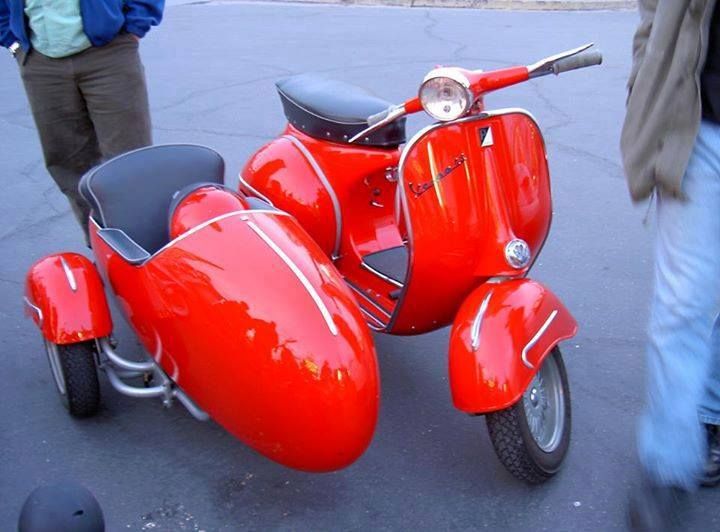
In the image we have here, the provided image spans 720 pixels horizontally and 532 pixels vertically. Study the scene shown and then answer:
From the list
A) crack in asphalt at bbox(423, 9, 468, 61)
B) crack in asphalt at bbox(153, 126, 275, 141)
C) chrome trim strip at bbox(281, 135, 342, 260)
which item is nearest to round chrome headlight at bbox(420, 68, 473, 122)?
chrome trim strip at bbox(281, 135, 342, 260)

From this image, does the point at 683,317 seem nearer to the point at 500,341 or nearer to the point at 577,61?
the point at 500,341

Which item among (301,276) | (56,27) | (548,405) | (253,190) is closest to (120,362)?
(301,276)

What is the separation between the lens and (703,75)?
2.16 meters

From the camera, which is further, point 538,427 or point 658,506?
point 538,427

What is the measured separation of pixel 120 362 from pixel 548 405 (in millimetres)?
1386

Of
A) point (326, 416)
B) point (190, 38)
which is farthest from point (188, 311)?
point (190, 38)

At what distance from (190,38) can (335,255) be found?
8067 millimetres

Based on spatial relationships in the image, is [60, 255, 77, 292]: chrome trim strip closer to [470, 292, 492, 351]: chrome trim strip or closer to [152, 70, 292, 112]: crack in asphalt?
[470, 292, 492, 351]: chrome trim strip

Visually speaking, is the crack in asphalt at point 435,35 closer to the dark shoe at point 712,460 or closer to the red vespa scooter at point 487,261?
the red vespa scooter at point 487,261

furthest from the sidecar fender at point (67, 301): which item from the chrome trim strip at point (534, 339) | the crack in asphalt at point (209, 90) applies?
the crack in asphalt at point (209, 90)

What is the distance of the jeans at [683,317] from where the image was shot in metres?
2.16

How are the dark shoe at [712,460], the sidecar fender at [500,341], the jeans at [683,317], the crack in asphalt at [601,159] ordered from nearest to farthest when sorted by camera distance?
1. the jeans at [683,317]
2. the sidecar fender at [500,341]
3. the dark shoe at [712,460]
4. the crack in asphalt at [601,159]

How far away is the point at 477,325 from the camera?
271 centimetres

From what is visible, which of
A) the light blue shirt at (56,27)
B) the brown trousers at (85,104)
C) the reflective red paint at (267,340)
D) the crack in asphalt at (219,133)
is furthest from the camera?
the crack in asphalt at (219,133)
